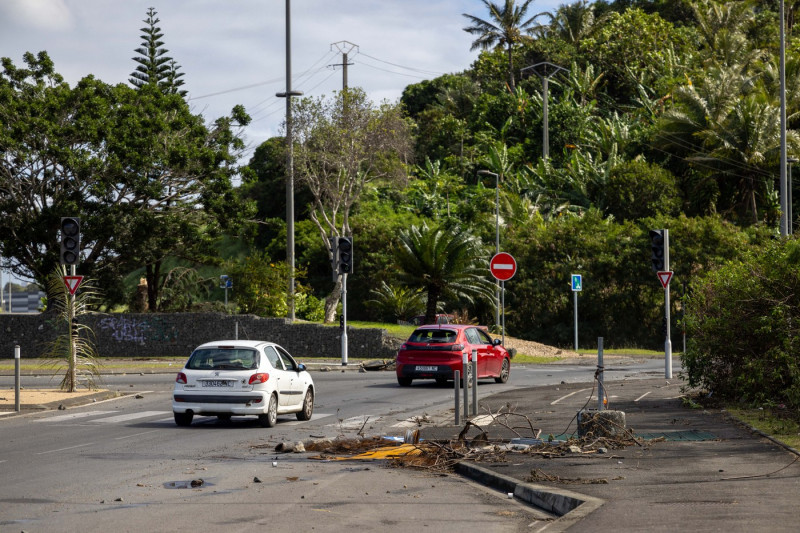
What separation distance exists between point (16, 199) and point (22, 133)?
247 centimetres

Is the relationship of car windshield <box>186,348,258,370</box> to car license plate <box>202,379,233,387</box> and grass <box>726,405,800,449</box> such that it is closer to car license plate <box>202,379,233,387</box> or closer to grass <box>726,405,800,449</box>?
car license plate <box>202,379,233,387</box>

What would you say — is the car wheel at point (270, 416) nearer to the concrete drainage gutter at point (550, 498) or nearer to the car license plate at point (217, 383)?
the car license plate at point (217, 383)

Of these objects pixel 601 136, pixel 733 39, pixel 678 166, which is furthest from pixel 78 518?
pixel 733 39

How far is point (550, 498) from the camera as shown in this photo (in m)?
9.37

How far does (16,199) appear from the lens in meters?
38.2

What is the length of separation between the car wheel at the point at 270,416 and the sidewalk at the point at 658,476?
9.01ft

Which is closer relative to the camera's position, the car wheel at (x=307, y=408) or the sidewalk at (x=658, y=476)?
the sidewalk at (x=658, y=476)

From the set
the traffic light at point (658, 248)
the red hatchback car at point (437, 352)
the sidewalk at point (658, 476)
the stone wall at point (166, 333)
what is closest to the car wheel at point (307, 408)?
the sidewalk at point (658, 476)

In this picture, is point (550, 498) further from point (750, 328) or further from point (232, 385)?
point (750, 328)

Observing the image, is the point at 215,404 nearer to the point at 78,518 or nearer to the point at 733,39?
the point at 78,518

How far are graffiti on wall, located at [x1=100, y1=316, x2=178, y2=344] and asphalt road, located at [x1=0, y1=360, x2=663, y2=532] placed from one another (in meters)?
21.2

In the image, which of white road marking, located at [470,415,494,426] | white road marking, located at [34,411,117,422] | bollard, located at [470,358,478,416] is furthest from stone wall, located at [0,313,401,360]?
bollard, located at [470,358,478,416]

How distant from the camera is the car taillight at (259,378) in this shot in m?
16.5

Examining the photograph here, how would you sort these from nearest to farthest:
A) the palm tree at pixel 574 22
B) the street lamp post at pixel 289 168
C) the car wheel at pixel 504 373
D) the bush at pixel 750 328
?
the bush at pixel 750 328 < the car wheel at pixel 504 373 < the street lamp post at pixel 289 168 < the palm tree at pixel 574 22
